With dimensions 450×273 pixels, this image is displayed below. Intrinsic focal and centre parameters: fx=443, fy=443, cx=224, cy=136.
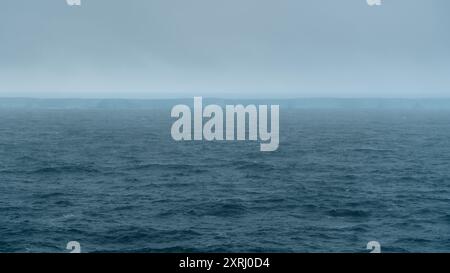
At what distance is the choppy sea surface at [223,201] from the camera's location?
109ft

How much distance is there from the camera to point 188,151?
90812 millimetres

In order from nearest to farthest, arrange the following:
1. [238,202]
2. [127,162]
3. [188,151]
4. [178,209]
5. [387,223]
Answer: [387,223] → [178,209] → [238,202] → [127,162] → [188,151]

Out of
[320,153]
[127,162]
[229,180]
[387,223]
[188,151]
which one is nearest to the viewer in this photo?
[387,223]

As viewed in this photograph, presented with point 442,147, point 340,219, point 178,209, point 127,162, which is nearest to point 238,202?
point 178,209

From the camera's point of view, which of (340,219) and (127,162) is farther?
(127,162)

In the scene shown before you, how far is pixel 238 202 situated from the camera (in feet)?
150

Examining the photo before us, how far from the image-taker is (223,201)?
45.8 m

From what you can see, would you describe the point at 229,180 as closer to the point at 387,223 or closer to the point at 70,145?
the point at 387,223

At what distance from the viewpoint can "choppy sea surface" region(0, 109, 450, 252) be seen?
3328 cm
